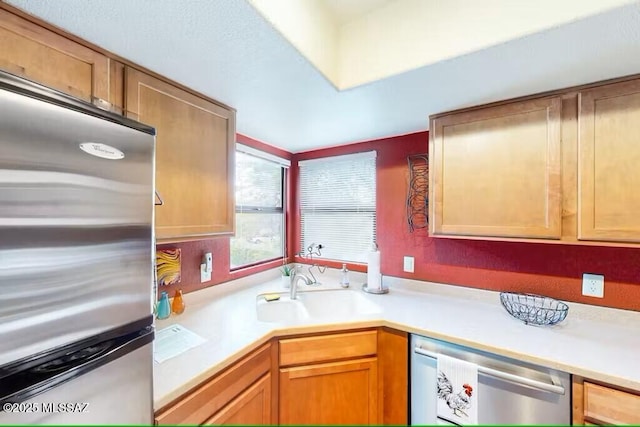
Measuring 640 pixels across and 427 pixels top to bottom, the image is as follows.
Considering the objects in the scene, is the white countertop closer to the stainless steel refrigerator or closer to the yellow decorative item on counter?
the yellow decorative item on counter

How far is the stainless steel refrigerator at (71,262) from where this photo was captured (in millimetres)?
481

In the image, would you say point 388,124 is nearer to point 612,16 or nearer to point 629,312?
point 612,16

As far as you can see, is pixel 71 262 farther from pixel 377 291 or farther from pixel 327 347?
pixel 377 291

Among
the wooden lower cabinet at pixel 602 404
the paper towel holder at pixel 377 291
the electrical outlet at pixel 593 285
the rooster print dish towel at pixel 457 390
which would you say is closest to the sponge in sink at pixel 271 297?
the paper towel holder at pixel 377 291

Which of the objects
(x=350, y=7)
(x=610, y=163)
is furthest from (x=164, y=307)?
(x=610, y=163)

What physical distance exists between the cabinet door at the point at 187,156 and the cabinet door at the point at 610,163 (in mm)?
1751

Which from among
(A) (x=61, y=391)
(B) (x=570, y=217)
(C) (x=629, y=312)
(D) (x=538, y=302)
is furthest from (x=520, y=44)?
(A) (x=61, y=391)

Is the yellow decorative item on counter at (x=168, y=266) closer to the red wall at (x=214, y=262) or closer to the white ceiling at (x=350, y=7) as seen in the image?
the red wall at (x=214, y=262)

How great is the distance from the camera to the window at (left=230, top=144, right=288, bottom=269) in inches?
79.8

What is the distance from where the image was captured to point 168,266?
1.48m

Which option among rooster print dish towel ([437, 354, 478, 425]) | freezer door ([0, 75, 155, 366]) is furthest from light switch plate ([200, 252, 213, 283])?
rooster print dish towel ([437, 354, 478, 425])

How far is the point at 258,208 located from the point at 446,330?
1.59m

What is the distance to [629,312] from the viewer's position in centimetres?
133

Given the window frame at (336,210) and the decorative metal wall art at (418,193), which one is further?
the window frame at (336,210)
